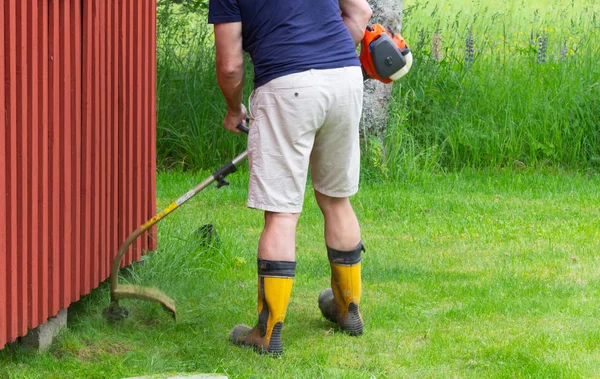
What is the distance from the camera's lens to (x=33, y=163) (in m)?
3.79

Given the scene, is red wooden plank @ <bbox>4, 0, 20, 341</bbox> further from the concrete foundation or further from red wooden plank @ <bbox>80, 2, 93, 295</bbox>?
red wooden plank @ <bbox>80, 2, 93, 295</bbox>

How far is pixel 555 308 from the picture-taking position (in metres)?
4.90

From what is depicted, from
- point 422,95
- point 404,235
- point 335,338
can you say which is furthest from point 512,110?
point 335,338

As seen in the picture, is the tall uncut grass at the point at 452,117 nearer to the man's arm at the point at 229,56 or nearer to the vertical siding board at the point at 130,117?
the vertical siding board at the point at 130,117

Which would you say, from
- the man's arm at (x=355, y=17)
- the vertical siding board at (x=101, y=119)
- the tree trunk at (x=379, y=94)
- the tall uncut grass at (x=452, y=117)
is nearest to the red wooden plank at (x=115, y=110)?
the vertical siding board at (x=101, y=119)

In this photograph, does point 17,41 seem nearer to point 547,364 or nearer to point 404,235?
point 547,364

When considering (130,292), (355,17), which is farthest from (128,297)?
(355,17)

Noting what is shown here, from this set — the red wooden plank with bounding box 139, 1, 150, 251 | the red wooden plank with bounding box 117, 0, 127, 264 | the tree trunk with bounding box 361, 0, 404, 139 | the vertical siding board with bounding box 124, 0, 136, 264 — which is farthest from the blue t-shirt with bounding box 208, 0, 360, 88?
the tree trunk with bounding box 361, 0, 404, 139

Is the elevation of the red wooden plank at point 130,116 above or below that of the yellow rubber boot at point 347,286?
above

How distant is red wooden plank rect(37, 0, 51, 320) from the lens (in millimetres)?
3850

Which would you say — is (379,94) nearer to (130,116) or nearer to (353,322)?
(130,116)

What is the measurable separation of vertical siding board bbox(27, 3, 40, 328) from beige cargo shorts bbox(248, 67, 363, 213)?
0.84m

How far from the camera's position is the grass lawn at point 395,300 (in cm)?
406

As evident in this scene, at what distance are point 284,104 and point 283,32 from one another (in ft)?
0.94
